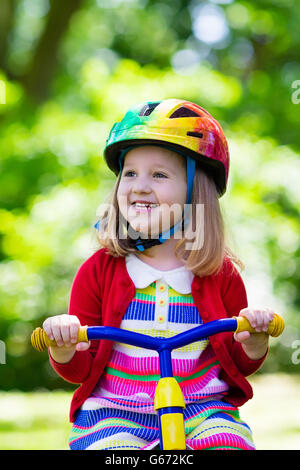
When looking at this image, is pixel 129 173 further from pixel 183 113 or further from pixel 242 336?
pixel 242 336

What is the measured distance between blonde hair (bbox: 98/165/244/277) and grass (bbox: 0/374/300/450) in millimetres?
1673

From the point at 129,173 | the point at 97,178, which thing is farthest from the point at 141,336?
the point at 97,178

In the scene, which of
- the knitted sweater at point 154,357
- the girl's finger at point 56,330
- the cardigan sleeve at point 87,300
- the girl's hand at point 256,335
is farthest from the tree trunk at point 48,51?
the girl's finger at point 56,330

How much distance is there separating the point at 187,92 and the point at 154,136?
6.40 metres

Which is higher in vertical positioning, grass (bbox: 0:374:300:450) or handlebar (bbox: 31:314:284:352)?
grass (bbox: 0:374:300:450)

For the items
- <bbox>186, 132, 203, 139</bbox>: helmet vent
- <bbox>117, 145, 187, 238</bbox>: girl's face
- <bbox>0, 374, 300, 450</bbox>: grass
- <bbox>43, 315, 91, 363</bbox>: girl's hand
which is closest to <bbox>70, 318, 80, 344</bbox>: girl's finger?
<bbox>43, 315, 91, 363</bbox>: girl's hand

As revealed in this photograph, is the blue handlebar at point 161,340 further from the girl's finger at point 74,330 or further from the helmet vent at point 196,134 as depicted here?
the helmet vent at point 196,134

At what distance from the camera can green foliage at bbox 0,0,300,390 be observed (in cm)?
765

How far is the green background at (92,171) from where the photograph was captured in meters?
7.66

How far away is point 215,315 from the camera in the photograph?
9.04ft

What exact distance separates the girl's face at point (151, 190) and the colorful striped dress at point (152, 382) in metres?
0.21

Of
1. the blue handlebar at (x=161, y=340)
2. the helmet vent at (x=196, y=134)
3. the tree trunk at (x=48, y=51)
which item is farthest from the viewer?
the tree trunk at (x=48, y=51)

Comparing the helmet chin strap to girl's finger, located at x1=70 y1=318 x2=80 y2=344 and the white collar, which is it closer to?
the white collar
